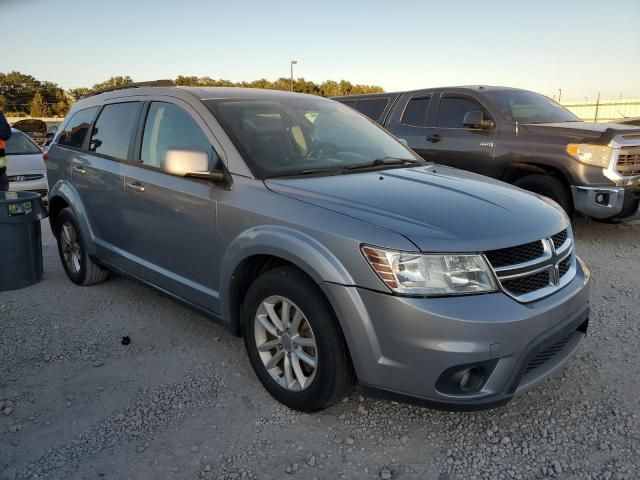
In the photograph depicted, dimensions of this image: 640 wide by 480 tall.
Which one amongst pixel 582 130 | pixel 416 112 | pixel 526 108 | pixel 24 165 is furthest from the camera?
pixel 24 165

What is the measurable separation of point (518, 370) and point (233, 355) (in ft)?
6.33

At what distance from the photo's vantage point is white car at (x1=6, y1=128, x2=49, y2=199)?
344 inches

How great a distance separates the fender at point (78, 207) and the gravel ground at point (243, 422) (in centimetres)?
93

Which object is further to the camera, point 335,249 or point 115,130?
point 115,130

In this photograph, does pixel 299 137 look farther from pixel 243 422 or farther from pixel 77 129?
pixel 77 129

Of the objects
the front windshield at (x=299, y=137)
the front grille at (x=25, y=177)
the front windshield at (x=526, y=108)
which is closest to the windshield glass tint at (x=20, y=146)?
the front grille at (x=25, y=177)

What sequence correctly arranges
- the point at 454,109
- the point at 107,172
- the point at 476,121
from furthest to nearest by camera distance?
1. the point at 454,109
2. the point at 476,121
3. the point at 107,172

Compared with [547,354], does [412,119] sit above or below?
above

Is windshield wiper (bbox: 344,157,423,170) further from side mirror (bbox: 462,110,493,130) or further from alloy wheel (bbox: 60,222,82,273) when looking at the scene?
side mirror (bbox: 462,110,493,130)

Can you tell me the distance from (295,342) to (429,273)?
2.79 feet

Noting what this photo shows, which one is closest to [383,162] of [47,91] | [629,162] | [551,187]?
[551,187]

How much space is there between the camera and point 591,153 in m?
5.93

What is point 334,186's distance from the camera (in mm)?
2893

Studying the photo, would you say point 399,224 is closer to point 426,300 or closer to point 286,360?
point 426,300
